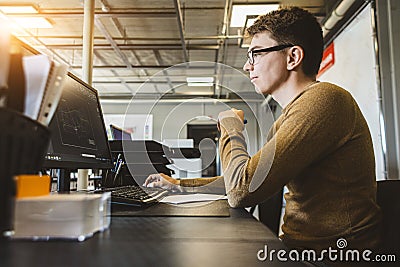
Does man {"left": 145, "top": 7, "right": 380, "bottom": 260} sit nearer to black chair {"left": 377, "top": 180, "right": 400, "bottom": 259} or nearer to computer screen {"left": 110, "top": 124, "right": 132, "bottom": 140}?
black chair {"left": 377, "top": 180, "right": 400, "bottom": 259}

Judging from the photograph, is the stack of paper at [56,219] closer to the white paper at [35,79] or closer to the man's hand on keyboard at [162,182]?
the white paper at [35,79]

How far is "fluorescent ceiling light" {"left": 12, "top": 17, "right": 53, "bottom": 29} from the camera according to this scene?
4.54 m

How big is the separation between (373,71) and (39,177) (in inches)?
137

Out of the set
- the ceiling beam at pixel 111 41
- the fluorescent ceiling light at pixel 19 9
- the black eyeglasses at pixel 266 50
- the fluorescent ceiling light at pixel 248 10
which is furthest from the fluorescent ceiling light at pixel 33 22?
the black eyeglasses at pixel 266 50

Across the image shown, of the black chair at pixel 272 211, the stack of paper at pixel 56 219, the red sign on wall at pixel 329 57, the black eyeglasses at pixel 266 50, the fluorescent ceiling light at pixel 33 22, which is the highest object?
the fluorescent ceiling light at pixel 33 22

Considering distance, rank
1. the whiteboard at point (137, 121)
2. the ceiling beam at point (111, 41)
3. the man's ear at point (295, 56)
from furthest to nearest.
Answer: the whiteboard at point (137, 121)
the ceiling beam at point (111, 41)
the man's ear at point (295, 56)

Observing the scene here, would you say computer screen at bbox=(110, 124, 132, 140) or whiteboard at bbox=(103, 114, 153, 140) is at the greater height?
whiteboard at bbox=(103, 114, 153, 140)

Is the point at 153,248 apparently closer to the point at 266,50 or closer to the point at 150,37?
the point at 266,50

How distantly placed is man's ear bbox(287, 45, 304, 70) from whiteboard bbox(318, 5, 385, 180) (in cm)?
239

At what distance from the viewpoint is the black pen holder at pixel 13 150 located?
1.20 feet

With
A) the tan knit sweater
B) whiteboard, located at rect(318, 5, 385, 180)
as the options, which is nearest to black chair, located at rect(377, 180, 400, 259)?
the tan knit sweater

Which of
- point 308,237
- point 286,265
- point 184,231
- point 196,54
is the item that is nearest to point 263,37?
point 308,237

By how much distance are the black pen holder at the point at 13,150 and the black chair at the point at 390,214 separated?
0.95m

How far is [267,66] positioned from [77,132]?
0.67 metres
